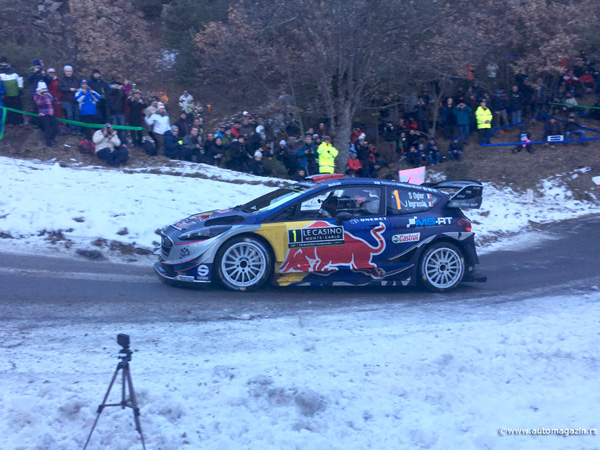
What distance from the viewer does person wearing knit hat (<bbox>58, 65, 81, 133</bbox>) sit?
15.5 metres

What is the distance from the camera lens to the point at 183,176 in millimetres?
14414

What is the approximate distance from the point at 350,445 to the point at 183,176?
11.0 m

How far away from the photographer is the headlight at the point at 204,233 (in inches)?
304

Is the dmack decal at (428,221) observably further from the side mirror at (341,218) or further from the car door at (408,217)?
the side mirror at (341,218)

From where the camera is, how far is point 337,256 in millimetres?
7965

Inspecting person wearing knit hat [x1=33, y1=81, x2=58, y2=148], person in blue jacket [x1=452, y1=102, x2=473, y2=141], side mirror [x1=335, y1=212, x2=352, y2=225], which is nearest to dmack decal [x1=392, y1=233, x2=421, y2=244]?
side mirror [x1=335, y1=212, x2=352, y2=225]

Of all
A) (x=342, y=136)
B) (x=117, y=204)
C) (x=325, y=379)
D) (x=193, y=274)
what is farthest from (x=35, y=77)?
(x=325, y=379)

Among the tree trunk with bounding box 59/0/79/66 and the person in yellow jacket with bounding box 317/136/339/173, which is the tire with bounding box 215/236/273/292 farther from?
the tree trunk with bounding box 59/0/79/66

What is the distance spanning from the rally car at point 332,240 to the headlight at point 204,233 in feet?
0.04

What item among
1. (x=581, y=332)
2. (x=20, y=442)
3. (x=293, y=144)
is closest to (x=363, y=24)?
(x=293, y=144)

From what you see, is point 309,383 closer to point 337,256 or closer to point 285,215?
point 337,256

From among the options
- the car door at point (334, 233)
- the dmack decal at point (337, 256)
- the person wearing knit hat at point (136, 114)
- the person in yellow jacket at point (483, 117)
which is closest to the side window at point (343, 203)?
the car door at point (334, 233)

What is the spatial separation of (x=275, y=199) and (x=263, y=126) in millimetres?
9931

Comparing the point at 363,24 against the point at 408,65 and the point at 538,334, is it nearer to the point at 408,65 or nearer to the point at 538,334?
the point at 408,65
